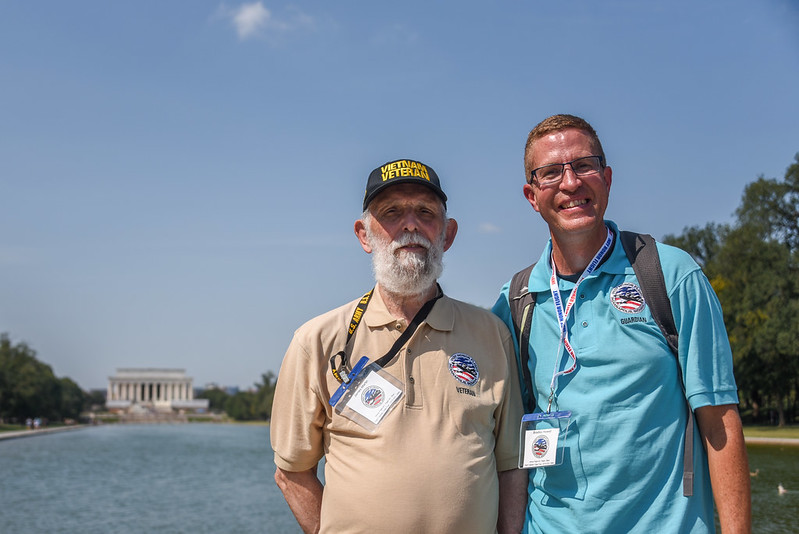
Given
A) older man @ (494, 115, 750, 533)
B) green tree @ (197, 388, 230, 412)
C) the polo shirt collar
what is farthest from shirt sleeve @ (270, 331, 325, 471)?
green tree @ (197, 388, 230, 412)

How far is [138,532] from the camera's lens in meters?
22.7

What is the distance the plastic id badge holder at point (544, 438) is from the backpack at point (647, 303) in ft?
0.87

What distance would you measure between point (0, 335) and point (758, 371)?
7527 cm

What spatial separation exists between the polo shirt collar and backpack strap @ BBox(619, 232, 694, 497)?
3.20 ft

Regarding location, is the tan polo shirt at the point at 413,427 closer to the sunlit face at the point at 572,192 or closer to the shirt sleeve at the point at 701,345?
the sunlit face at the point at 572,192

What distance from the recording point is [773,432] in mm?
38625

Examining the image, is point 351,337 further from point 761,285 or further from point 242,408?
point 242,408

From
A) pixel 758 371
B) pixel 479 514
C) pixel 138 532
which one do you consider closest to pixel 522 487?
pixel 479 514

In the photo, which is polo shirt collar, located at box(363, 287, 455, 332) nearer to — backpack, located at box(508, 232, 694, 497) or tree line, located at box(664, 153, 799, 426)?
backpack, located at box(508, 232, 694, 497)

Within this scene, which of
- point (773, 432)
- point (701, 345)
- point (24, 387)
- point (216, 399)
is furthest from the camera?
point (216, 399)

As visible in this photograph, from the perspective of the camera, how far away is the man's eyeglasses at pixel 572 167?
357 centimetres

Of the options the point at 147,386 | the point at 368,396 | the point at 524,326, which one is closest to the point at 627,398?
the point at 524,326

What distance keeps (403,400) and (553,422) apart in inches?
28.5

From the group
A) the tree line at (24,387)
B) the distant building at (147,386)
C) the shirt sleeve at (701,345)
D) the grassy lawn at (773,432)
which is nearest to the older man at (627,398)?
the shirt sleeve at (701,345)
